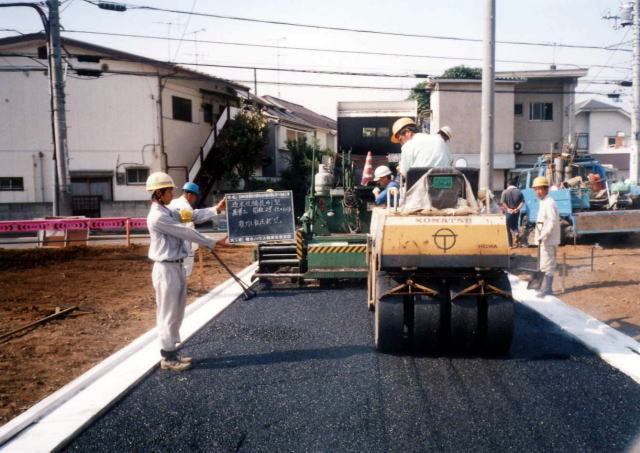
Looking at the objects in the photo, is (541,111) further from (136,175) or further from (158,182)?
(158,182)

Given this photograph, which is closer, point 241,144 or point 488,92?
point 488,92

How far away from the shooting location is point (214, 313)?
774 cm

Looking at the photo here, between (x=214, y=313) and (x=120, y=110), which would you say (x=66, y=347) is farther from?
(x=120, y=110)

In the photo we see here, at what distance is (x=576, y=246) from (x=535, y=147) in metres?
16.0

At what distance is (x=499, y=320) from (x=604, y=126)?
43.9 m

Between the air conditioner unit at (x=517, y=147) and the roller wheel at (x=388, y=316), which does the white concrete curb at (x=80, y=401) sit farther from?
the air conditioner unit at (x=517, y=147)

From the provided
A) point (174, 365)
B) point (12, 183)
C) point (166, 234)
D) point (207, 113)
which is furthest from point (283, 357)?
point (207, 113)

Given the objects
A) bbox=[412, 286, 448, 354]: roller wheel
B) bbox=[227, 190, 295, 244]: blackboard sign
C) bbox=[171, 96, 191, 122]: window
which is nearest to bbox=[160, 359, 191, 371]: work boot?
bbox=[412, 286, 448, 354]: roller wheel

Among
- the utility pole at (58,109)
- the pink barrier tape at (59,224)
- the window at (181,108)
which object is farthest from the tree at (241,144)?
the pink barrier tape at (59,224)

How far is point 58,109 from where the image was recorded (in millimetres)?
16359

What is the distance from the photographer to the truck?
13.9m

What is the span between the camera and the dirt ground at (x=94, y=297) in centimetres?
561

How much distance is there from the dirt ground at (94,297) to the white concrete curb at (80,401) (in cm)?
26

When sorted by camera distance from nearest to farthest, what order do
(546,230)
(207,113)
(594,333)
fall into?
(594,333) → (546,230) → (207,113)
